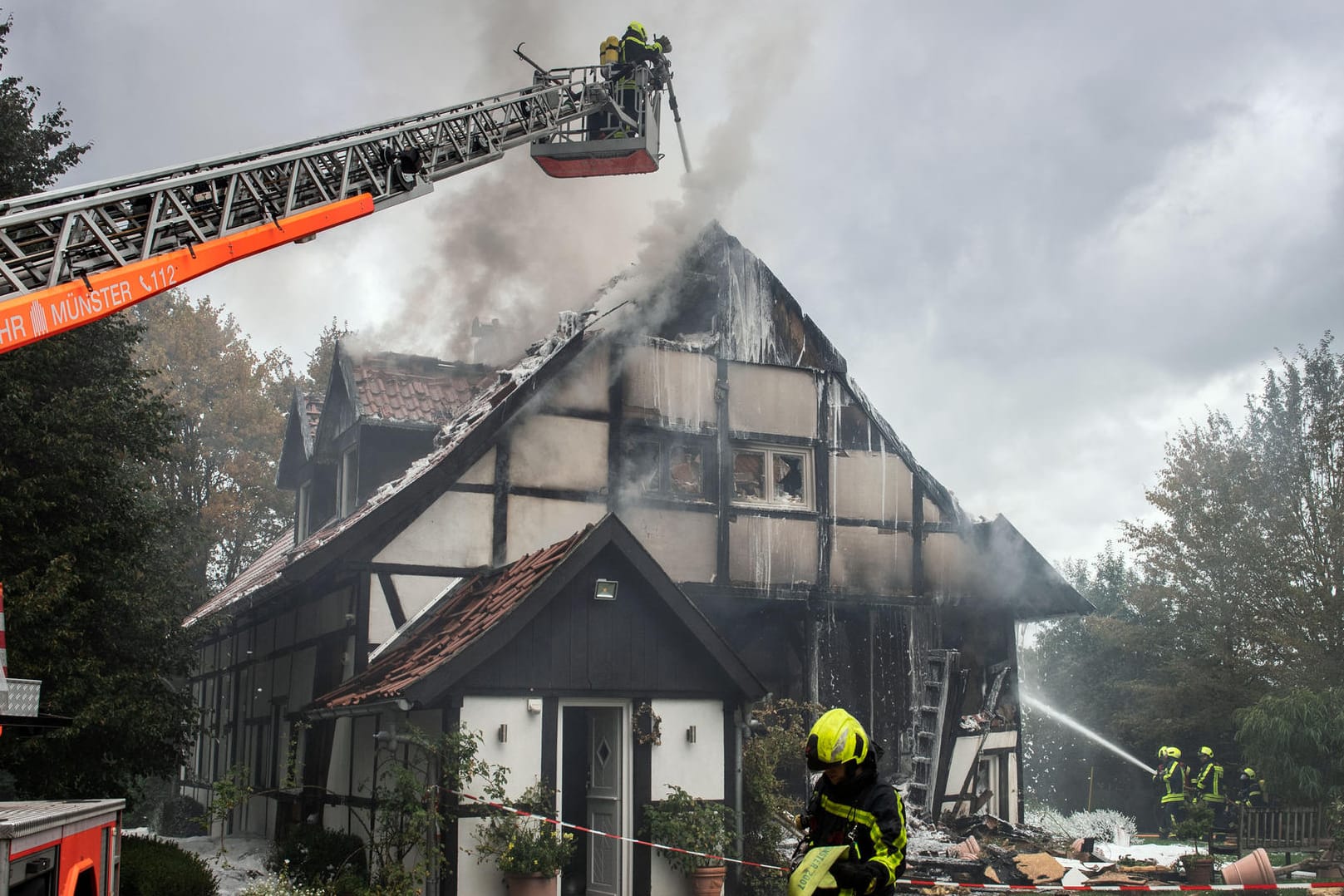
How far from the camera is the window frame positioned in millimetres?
18141

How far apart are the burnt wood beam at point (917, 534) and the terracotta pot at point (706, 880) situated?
6918mm

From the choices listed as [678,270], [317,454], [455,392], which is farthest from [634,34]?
[317,454]

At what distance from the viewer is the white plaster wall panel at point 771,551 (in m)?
17.8

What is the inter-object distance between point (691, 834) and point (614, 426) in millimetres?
6022

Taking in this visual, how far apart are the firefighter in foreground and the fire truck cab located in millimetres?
3612

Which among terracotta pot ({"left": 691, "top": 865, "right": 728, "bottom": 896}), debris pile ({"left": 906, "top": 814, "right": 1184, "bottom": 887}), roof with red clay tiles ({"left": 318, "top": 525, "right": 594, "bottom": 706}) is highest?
roof with red clay tiles ({"left": 318, "top": 525, "right": 594, "bottom": 706})

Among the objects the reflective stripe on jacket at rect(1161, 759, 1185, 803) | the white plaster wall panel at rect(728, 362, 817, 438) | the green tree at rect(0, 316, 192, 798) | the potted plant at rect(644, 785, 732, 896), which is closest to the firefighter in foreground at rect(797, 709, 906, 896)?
the potted plant at rect(644, 785, 732, 896)

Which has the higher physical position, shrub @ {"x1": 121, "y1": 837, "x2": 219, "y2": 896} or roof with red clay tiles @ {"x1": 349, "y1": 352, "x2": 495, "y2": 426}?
roof with red clay tiles @ {"x1": 349, "y1": 352, "x2": 495, "y2": 426}

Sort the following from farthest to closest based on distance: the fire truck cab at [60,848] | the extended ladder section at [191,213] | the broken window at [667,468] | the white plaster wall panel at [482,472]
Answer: the broken window at [667,468] → the white plaster wall panel at [482,472] → the extended ladder section at [191,213] → the fire truck cab at [60,848]

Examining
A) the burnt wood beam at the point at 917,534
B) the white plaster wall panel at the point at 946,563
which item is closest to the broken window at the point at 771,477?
the burnt wood beam at the point at 917,534

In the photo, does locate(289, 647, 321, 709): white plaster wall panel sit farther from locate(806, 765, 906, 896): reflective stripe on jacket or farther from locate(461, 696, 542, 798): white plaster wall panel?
locate(806, 765, 906, 896): reflective stripe on jacket

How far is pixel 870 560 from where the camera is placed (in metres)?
18.7

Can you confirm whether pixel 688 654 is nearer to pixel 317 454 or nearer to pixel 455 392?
pixel 455 392

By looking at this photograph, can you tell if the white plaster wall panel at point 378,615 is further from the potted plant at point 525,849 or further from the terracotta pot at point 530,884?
the terracotta pot at point 530,884
